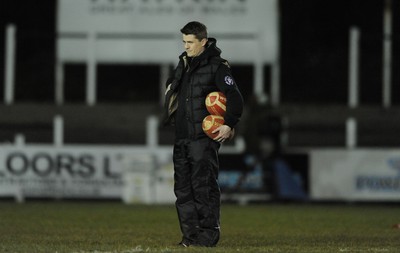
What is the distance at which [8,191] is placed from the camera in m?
21.6

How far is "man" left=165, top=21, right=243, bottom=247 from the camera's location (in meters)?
11.5

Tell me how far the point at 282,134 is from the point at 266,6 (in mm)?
4766

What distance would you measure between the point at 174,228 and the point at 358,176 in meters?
7.54

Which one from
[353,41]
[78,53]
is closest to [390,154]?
[353,41]

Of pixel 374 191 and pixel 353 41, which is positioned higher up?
pixel 353 41

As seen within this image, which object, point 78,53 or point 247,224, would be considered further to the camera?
point 78,53

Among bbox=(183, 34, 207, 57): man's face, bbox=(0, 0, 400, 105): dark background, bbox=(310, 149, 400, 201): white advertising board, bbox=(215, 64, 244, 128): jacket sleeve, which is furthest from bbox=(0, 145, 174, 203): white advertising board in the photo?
bbox=(215, 64, 244, 128): jacket sleeve

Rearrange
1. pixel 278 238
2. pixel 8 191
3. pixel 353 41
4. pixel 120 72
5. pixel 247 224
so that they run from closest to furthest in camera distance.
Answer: pixel 278 238 → pixel 247 224 → pixel 8 191 → pixel 353 41 → pixel 120 72

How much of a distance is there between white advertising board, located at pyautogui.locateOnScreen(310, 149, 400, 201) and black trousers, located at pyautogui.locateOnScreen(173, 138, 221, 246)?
1040 cm

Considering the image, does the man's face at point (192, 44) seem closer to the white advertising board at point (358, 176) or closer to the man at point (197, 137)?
the man at point (197, 137)

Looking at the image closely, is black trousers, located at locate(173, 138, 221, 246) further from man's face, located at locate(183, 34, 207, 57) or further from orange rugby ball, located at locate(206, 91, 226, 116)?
man's face, located at locate(183, 34, 207, 57)

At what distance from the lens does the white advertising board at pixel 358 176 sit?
21.8 m

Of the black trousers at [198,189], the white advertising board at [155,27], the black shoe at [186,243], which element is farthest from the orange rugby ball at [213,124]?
the white advertising board at [155,27]

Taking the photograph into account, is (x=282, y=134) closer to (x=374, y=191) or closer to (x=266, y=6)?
(x=374, y=191)
